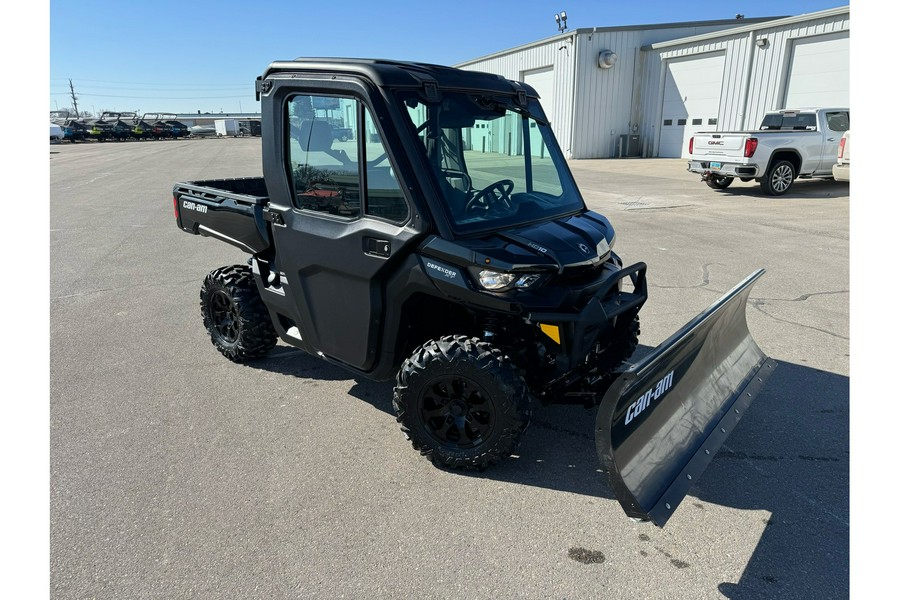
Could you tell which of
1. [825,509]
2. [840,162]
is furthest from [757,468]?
[840,162]

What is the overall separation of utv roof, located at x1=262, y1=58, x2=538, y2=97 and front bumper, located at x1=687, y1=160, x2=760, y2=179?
11944mm

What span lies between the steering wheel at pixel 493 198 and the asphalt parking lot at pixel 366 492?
148 cm

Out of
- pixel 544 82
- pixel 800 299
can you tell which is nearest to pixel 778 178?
pixel 800 299

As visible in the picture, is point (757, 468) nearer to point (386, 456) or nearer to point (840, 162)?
point (386, 456)

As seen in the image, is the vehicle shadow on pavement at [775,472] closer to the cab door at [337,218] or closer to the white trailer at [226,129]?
the cab door at [337,218]

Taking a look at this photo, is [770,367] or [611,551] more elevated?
[770,367]

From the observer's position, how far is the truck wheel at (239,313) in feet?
14.9

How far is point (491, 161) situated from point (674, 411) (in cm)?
182

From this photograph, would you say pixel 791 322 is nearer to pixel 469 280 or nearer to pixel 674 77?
pixel 469 280

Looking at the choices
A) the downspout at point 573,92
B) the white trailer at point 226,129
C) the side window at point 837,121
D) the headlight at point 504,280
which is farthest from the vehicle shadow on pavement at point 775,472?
the white trailer at point 226,129

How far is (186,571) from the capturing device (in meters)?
2.57

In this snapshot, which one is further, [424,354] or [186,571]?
[424,354]

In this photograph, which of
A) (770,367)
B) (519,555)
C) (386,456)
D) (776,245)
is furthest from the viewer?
(776,245)

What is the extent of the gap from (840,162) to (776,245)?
19.6ft
